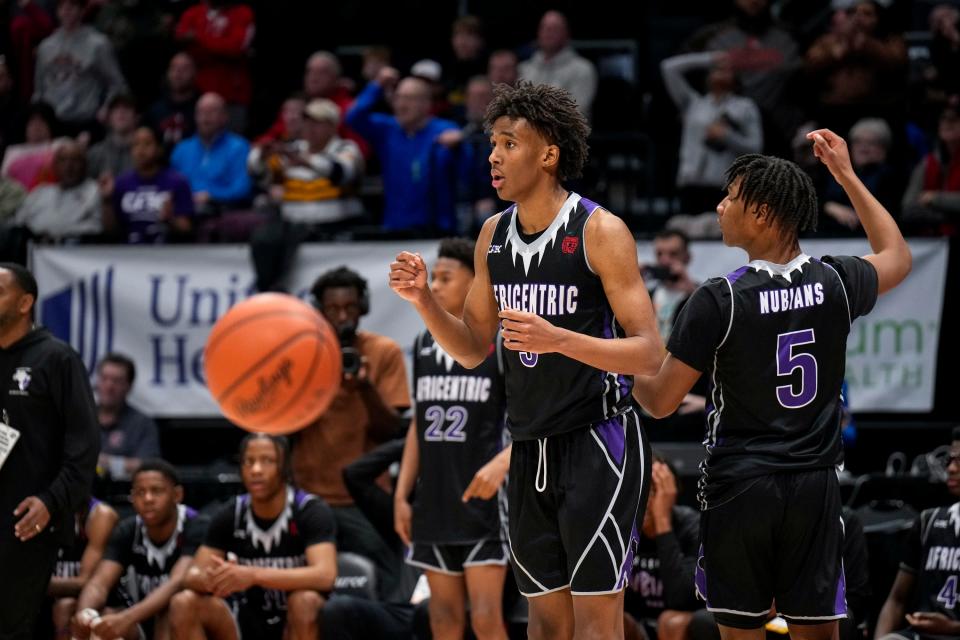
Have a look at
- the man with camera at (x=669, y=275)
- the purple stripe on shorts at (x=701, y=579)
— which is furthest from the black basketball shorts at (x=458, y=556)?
the man with camera at (x=669, y=275)

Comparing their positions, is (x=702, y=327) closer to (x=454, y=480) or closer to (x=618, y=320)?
(x=618, y=320)

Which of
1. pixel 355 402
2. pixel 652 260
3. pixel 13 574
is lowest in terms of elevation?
pixel 13 574

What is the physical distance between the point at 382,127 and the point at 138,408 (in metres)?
3.08

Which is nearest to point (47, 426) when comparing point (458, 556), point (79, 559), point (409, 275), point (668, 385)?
point (79, 559)

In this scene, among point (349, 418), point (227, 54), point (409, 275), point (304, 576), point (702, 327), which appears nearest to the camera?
point (409, 275)

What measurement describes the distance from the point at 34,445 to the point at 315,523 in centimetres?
165

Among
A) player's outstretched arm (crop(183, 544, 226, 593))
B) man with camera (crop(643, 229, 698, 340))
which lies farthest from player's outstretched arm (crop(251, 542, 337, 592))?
man with camera (crop(643, 229, 698, 340))

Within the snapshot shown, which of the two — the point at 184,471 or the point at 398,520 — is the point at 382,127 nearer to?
the point at 184,471

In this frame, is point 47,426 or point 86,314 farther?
point 86,314

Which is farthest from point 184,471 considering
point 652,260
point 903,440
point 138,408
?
point 903,440

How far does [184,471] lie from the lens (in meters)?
9.41

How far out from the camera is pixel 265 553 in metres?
7.88

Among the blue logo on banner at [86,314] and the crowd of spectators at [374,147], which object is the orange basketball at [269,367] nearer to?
the crowd of spectators at [374,147]

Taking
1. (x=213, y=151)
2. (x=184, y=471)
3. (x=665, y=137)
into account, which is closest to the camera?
(x=184, y=471)
